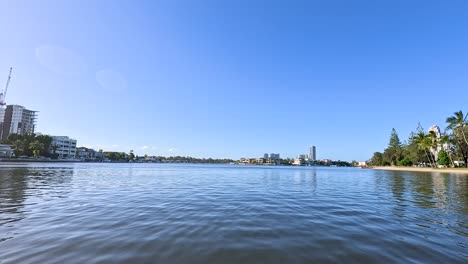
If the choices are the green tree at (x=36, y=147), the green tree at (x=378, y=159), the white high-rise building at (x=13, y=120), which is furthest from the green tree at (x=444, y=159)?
the white high-rise building at (x=13, y=120)

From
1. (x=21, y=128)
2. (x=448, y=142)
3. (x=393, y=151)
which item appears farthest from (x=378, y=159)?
(x=21, y=128)

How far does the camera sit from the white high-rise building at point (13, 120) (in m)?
186

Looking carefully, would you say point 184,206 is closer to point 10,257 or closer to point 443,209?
point 10,257

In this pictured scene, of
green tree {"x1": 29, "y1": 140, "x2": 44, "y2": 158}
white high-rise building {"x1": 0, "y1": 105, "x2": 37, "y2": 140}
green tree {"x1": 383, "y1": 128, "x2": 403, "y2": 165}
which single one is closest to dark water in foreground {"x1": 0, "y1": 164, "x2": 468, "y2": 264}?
green tree {"x1": 383, "y1": 128, "x2": 403, "y2": 165}

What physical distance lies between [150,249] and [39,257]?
2.65m

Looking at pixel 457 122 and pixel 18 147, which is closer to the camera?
pixel 457 122

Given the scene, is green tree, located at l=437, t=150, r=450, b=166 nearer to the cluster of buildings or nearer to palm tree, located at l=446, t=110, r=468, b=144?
palm tree, located at l=446, t=110, r=468, b=144

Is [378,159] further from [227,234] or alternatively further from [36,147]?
[36,147]

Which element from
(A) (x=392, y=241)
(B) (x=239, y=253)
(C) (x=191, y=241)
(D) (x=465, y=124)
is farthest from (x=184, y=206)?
(D) (x=465, y=124)

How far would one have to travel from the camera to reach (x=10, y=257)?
5516 mm

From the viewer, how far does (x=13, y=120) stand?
7539 inches

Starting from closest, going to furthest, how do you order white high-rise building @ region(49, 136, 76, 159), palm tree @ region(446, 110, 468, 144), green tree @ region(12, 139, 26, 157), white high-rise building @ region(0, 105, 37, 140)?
palm tree @ region(446, 110, 468, 144), green tree @ region(12, 139, 26, 157), white high-rise building @ region(49, 136, 76, 159), white high-rise building @ region(0, 105, 37, 140)

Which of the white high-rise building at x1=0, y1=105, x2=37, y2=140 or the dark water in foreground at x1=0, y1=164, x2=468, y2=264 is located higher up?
Answer: the white high-rise building at x1=0, y1=105, x2=37, y2=140

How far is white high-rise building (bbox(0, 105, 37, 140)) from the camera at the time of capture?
7303 inches
